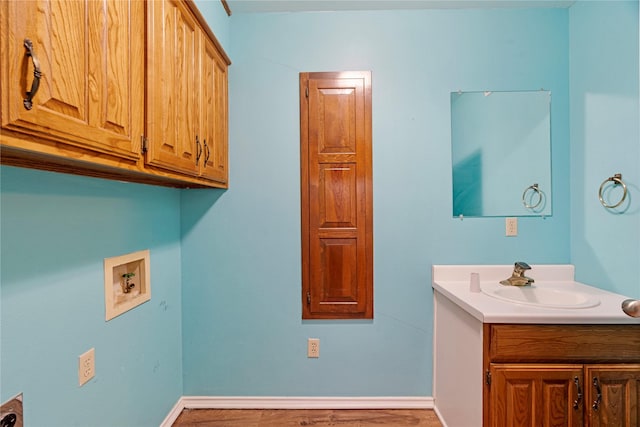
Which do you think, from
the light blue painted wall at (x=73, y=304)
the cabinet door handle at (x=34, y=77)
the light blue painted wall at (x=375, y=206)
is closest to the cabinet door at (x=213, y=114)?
the light blue painted wall at (x=375, y=206)

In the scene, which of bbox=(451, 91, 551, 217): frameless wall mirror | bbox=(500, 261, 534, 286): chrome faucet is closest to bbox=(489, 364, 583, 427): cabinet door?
A: bbox=(500, 261, 534, 286): chrome faucet

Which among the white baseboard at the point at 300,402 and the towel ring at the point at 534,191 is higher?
the towel ring at the point at 534,191

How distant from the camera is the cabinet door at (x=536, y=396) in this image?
4.38ft

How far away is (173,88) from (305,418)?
195cm

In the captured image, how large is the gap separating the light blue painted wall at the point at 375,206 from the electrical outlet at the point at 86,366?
2.67 feet

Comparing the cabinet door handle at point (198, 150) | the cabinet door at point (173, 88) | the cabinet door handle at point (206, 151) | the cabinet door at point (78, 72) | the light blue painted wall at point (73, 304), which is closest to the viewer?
the cabinet door at point (78, 72)

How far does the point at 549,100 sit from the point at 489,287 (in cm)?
127

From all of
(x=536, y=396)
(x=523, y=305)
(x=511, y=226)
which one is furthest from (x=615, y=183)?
(x=536, y=396)

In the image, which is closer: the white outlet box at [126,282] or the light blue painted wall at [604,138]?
the white outlet box at [126,282]

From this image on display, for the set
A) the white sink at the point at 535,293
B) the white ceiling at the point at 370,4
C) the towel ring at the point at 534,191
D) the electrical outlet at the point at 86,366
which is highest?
the white ceiling at the point at 370,4

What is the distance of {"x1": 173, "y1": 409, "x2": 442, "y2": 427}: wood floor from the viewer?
6.13 ft

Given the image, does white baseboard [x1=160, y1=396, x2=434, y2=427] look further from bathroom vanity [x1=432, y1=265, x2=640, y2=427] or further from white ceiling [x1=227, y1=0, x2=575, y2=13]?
white ceiling [x1=227, y1=0, x2=575, y2=13]

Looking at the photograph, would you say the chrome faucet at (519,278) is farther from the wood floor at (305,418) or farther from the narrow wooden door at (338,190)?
the wood floor at (305,418)

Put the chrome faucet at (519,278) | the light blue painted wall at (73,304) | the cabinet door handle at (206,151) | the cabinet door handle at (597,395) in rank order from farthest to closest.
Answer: the chrome faucet at (519,278) < the cabinet door handle at (206,151) < the cabinet door handle at (597,395) < the light blue painted wall at (73,304)
